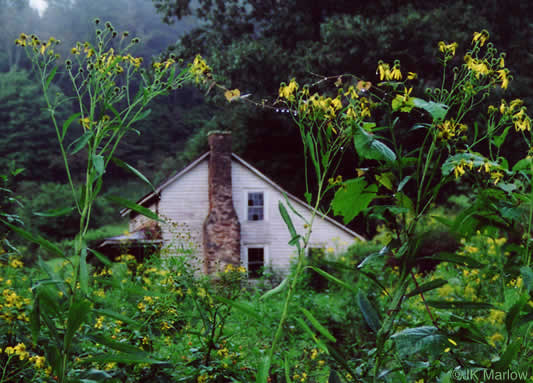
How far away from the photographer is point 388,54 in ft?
38.6

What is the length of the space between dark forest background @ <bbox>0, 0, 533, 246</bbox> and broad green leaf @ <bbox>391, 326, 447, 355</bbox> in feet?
15.8

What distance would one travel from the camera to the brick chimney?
11359 mm

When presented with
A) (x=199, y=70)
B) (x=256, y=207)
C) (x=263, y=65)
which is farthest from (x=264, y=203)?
(x=199, y=70)

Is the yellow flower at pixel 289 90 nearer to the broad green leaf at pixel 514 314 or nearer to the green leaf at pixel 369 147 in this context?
the green leaf at pixel 369 147

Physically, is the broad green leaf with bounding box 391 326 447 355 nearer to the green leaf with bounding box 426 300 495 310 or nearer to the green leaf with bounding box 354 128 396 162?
the green leaf with bounding box 426 300 495 310

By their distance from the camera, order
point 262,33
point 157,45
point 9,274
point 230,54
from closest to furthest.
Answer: point 9,274 → point 230,54 → point 262,33 → point 157,45

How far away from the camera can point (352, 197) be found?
4.15ft

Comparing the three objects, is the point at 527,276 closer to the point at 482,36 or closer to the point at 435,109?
the point at 435,109

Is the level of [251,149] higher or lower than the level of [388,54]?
lower

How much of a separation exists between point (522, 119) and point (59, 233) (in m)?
17.2

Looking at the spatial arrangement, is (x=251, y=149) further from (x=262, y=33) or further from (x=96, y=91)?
(x=96, y=91)

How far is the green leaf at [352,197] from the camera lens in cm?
125

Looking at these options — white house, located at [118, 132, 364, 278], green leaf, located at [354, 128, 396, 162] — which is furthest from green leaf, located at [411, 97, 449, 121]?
white house, located at [118, 132, 364, 278]

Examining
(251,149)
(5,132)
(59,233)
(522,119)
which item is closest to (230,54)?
(251,149)
